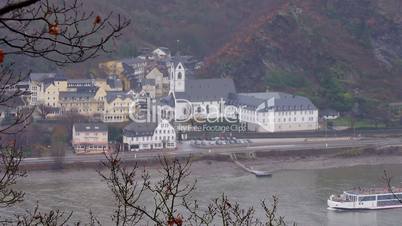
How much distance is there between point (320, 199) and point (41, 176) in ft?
12.7

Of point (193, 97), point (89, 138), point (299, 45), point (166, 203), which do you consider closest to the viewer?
point (166, 203)

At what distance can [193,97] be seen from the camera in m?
15.4

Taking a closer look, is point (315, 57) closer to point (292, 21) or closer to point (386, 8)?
point (292, 21)

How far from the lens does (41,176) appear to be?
11766mm

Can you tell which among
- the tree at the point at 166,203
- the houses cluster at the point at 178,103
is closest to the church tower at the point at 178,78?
the houses cluster at the point at 178,103

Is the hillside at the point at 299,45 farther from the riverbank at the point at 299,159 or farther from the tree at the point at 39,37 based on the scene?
the tree at the point at 39,37

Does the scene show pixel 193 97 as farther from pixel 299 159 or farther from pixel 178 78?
pixel 299 159

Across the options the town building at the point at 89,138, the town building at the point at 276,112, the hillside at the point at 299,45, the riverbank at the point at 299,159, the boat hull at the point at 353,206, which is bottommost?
the boat hull at the point at 353,206

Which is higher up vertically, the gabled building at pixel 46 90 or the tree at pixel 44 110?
the gabled building at pixel 46 90

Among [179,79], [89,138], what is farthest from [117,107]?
[89,138]

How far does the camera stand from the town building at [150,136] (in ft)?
44.3

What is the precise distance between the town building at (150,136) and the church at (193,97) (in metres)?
1.48

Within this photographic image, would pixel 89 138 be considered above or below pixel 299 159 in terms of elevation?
above

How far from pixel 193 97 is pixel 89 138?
262 centimetres
